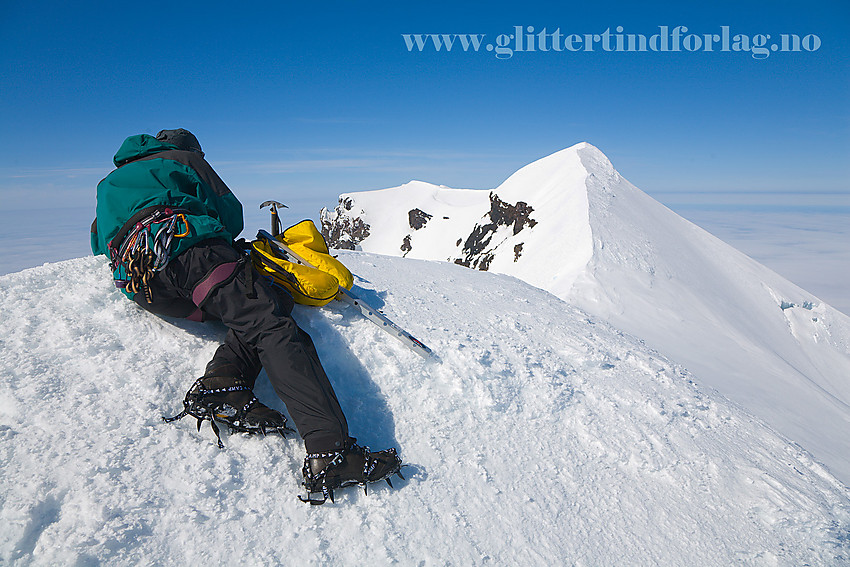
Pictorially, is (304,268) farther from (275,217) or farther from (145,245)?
(145,245)

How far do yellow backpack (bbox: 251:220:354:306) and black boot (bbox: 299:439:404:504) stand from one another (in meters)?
1.41

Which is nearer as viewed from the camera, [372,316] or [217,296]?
[217,296]

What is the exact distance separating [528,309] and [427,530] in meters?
3.40

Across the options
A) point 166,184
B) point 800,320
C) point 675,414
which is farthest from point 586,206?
point 166,184

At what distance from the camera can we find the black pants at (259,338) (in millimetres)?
2820

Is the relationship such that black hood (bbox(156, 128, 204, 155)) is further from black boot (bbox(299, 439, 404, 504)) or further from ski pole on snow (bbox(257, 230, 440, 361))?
black boot (bbox(299, 439, 404, 504))

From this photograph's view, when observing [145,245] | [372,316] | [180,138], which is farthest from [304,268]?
[180,138]

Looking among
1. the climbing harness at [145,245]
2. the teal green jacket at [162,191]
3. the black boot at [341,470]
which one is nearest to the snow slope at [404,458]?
the black boot at [341,470]

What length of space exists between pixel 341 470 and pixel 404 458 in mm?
558

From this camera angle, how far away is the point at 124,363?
3.06 meters

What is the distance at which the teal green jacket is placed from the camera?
11.2 ft

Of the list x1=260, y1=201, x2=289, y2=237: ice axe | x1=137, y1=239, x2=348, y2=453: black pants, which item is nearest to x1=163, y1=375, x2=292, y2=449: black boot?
x1=137, y1=239, x2=348, y2=453: black pants

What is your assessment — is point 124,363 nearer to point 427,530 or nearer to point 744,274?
point 427,530

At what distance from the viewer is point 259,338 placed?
306 cm
